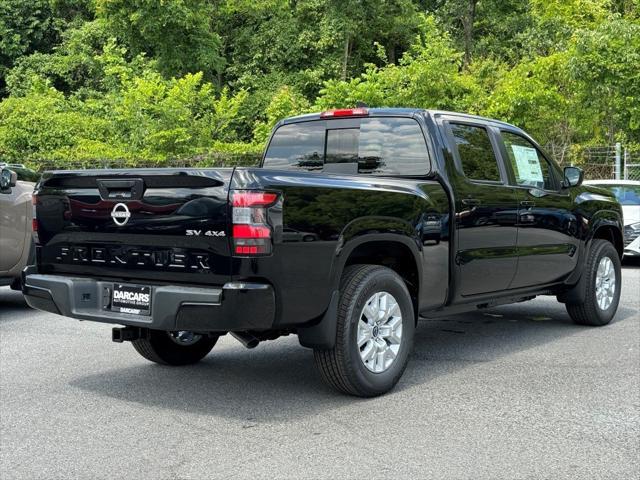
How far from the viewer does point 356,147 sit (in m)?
6.48

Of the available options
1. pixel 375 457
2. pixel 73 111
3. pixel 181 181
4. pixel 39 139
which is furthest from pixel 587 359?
Result: pixel 73 111

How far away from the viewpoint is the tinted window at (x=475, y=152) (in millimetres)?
6527

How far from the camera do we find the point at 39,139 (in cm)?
2745

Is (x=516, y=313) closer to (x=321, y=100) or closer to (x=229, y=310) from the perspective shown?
(x=229, y=310)

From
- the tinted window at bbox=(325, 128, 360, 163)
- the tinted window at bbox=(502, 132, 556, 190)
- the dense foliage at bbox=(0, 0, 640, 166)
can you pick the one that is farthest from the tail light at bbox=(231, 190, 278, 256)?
the dense foliage at bbox=(0, 0, 640, 166)

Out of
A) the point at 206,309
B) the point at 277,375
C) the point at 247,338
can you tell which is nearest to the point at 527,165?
the point at 277,375

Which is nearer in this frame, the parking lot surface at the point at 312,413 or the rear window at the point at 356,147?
the parking lot surface at the point at 312,413

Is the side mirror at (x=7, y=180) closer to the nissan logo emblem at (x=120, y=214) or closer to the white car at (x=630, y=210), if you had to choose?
the nissan logo emblem at (x=120, y=214)

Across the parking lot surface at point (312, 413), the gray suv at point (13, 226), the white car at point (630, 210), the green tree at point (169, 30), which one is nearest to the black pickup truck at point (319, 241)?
the parking lot surface at point (312, 413)

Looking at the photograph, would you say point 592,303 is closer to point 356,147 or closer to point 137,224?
point 356,147

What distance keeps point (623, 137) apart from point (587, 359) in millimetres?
17082

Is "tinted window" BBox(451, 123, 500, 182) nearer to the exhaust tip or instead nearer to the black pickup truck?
the black pickup truck

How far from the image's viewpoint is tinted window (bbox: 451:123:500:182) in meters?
6.53

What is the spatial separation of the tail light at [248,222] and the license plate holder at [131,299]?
2.16ft
